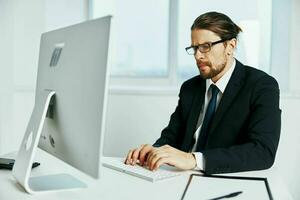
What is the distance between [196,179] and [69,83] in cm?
49

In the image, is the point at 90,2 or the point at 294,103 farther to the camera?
the point at 90,2

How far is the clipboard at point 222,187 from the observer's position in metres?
0.96

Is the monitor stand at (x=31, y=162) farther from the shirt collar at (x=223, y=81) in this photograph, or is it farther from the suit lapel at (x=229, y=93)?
the shirt collar at (x=223, y=81)

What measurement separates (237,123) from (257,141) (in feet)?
0.57

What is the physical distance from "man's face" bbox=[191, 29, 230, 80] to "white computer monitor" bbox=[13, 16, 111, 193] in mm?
702

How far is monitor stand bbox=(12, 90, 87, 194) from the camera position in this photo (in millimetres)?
1014

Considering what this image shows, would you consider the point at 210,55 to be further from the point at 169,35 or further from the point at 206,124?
the point at 169,35

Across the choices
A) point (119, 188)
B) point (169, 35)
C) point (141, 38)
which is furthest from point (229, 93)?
point (141, 38)

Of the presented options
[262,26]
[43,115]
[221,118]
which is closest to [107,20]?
[43,115]

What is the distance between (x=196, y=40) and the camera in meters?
1.61

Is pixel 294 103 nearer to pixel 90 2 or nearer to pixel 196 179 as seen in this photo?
pixel 196 179

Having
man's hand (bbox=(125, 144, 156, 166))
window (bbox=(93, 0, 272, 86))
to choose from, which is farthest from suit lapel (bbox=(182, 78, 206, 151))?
window (bbox=(93, 0, 272, 86))

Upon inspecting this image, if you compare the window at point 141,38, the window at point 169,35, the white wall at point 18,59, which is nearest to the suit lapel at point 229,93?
the window at point 169,35

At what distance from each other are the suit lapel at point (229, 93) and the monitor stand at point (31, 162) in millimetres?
650
